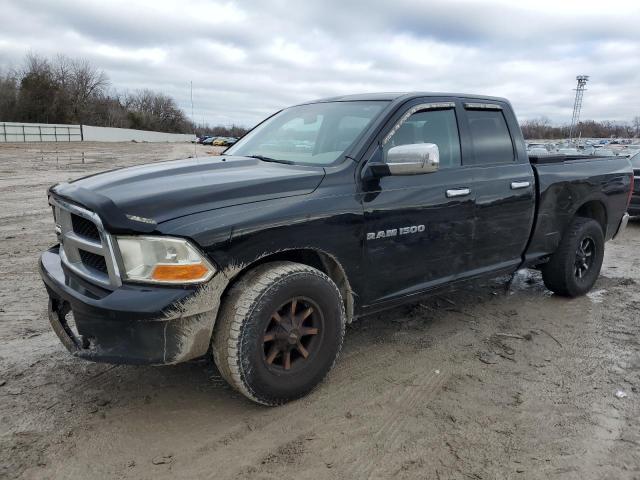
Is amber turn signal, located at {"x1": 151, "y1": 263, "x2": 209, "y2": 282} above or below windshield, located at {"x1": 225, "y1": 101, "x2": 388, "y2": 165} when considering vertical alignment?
below

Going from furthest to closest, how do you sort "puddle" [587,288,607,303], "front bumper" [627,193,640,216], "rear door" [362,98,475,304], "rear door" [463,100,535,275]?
"front bumper" [627,193,640,216], "puddle" [587,288,607,303], "rear door" [463,100,535,275], "rear door" [362,98,475,304]

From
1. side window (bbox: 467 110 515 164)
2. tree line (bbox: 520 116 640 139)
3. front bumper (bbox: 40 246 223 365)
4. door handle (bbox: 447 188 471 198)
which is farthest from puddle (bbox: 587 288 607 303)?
tree line (bbox: 520 116 640 139)

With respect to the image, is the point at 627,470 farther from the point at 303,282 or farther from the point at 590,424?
the point at 303,282

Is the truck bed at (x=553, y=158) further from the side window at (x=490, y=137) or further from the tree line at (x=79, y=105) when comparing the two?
the tree line at (x=79, y=105)

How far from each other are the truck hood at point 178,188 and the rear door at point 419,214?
0.53m

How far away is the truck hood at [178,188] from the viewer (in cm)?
260

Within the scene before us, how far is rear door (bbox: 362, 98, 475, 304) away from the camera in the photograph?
338 cm

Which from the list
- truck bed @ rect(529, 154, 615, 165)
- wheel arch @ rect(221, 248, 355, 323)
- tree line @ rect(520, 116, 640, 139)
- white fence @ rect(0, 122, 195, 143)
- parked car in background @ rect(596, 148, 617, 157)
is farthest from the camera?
tree line @ rect(520, 116, 640, 139)

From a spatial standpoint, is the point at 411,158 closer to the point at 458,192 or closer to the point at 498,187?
the point at 458,192

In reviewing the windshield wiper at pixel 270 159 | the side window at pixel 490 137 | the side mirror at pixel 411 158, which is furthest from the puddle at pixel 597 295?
the windshield wiper at pixel 270 159

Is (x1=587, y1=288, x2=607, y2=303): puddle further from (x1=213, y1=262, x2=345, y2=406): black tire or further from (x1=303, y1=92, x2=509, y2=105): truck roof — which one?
(x1=213, y1=262, x2=345, y2=406): black tire

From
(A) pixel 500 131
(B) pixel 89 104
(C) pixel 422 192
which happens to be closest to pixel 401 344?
(C) pixel 422 192

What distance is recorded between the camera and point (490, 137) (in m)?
4.36

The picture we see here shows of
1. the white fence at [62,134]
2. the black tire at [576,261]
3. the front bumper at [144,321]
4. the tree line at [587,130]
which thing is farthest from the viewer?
the tree line at [587,130]
